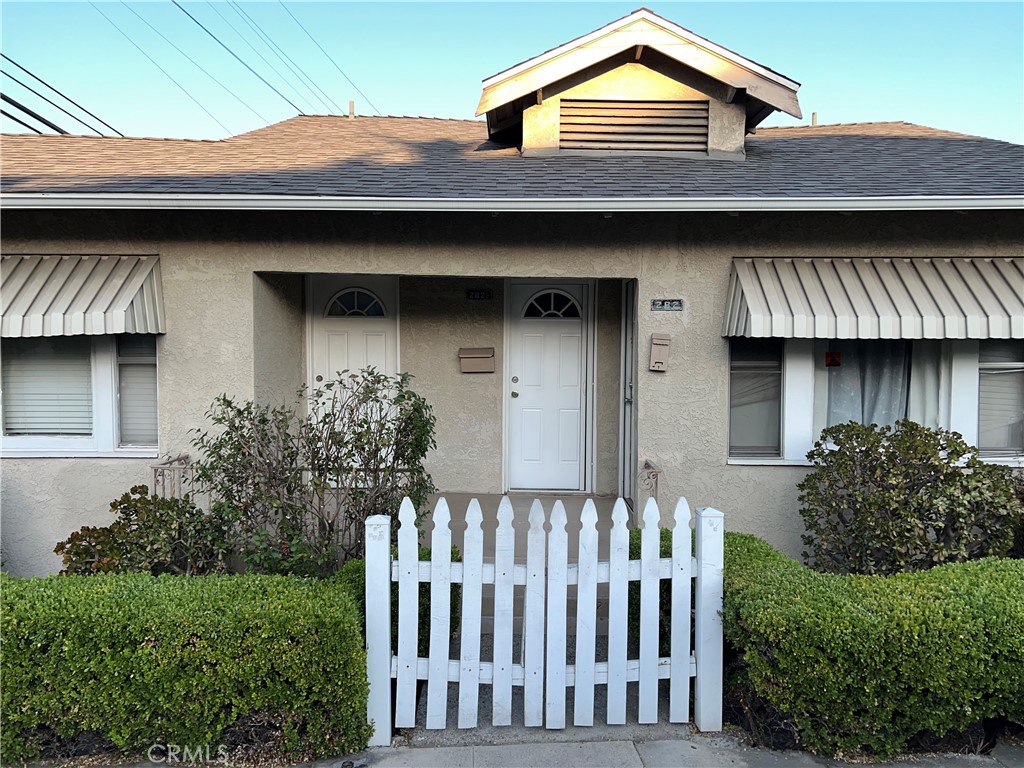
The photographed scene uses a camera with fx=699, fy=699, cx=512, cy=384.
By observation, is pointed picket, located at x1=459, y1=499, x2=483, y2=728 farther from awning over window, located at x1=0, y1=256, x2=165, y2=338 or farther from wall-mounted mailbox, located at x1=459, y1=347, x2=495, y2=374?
wall-mounted mailbox, located at x1=459, y1=347, x2=495, y2=374

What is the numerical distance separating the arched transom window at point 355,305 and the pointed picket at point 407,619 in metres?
4.77

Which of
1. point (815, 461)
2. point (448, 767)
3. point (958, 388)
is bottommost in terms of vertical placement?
point (448, 767)

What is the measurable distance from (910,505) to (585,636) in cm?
280

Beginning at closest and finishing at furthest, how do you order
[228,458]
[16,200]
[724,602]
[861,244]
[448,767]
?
[448,767], [724,602], [228,458], [16,200], [861,244]

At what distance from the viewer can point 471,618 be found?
3693 millimetres

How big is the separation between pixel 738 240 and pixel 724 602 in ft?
11.4

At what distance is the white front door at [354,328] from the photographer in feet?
26.5

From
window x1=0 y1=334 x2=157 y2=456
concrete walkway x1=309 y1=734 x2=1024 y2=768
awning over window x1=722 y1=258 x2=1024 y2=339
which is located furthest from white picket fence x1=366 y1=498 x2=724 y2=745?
window x1=0 y1=334 x2=157 y2=456

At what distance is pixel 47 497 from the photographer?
6133 mm

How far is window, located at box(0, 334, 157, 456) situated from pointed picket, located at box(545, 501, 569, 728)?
4213mm

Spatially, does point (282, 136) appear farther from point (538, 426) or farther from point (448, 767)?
point (448, 767)

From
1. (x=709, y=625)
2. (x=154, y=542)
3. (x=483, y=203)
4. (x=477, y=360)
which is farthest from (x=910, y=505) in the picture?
(x=154, y=542)

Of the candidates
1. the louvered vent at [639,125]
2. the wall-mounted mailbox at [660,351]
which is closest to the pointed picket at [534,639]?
the wall-mounted mailbox at [660,351]

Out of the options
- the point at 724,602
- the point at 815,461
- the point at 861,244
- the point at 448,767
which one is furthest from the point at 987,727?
the point at 861,244
